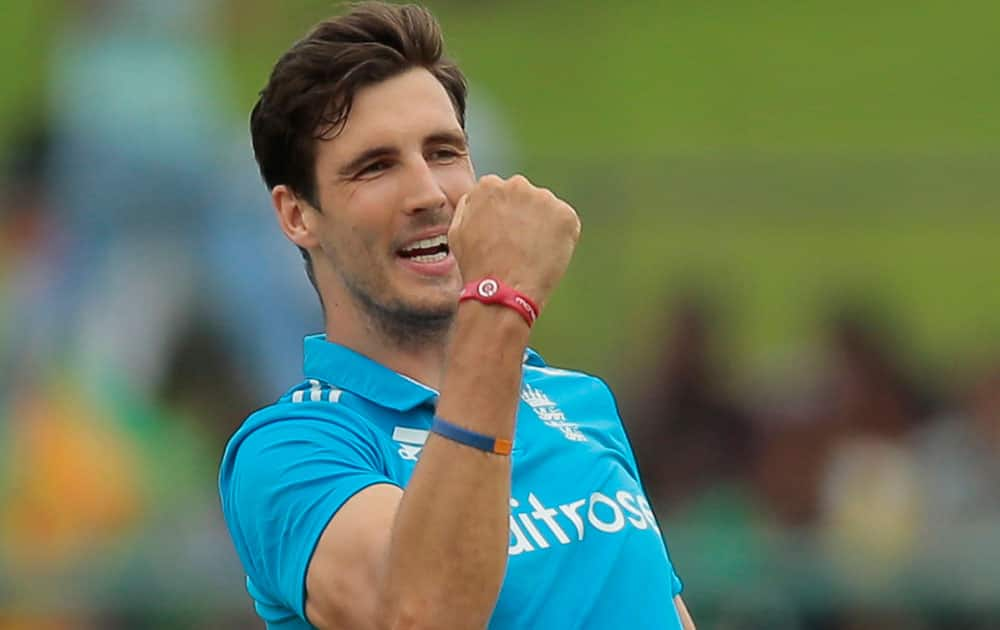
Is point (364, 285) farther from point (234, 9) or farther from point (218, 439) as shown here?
point (234, 9)

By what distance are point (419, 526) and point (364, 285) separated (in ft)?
2.45

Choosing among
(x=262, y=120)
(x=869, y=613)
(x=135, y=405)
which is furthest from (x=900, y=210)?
(x=262, y=120)

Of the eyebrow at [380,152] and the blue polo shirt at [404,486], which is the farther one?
the eyebrow at [380,152]

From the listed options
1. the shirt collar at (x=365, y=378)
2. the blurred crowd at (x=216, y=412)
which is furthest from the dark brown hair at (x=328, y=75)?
the blurred crowd at (x=216, y=412)

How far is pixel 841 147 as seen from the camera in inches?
512

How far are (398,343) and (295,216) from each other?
32cm

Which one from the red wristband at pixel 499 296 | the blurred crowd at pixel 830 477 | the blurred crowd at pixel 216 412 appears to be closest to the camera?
the red wristband at pixel 499 296

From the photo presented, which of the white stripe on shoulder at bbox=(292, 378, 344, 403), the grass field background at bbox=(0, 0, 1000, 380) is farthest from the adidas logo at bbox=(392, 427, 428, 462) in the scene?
the grass field background at bbox=(0, 0, 1000, 380)

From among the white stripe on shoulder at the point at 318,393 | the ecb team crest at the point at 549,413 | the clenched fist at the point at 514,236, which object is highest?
the clenched fist at the point at 514,236

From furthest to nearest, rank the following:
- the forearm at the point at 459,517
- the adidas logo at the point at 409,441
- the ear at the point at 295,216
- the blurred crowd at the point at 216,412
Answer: the blurred crowd at the point at 216,412 → the ear at the point at 295,216 → the adidas logo at the point at 409,441 → the forearm at the point at 459,517

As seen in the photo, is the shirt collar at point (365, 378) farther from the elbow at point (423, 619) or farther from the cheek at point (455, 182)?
the elbow at point (423, 619)

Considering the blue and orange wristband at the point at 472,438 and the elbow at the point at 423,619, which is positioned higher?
the blue and orange wristband at the point at 472,438

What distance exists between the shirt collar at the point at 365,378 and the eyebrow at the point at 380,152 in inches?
13.7

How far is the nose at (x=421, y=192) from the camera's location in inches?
Answer: 141
